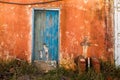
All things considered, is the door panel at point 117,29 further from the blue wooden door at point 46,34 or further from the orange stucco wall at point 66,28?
the blue wooden door at point 46,34

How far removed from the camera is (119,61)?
12.5 meters

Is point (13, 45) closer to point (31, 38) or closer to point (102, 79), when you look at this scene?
point (31, 38)

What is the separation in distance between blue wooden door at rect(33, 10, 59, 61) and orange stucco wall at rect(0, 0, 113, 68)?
24 cm

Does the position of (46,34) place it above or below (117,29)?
below

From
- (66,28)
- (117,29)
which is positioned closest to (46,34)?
(66,28)

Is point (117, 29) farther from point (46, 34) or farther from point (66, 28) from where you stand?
point (46, 34)

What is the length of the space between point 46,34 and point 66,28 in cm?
77

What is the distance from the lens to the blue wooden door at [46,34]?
41.3 feet

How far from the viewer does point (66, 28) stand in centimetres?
1250

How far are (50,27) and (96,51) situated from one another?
1913mm

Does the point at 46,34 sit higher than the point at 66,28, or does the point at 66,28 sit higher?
the point at 66,28

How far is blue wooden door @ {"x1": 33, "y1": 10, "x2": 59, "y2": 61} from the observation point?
1258 centimetres

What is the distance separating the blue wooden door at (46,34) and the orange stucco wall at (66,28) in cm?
24

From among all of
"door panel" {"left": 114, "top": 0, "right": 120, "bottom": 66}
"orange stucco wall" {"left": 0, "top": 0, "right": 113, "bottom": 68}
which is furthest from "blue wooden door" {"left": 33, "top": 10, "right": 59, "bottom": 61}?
"door panel" {"left": 114, "top": 0, "right": 120, "bottom": 66}
